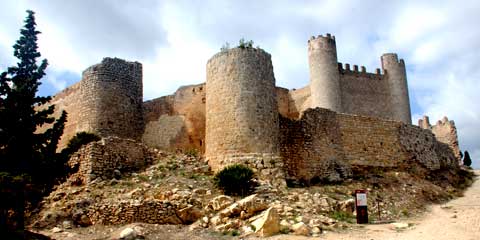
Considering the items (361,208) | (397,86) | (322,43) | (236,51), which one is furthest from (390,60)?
(361,208)

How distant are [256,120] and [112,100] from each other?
25.2 feet

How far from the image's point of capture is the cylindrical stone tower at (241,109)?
16078 millimetres

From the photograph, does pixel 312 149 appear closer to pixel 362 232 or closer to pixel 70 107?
pixel 362 232

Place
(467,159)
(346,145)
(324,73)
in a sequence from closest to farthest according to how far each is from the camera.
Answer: (346,145) → (324,73) → (467,159)

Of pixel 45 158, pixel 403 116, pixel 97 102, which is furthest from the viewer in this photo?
pixel 403 116

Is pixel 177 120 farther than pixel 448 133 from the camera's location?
No

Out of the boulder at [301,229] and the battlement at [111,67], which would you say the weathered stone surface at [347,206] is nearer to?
the boulder at [301,229]

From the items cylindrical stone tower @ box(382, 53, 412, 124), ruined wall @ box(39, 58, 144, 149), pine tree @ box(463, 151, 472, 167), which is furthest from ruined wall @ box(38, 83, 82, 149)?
pine tree @ box(463, 151, 472, 167)

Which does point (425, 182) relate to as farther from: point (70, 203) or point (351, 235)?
point (70, 203)

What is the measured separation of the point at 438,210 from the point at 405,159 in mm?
5937

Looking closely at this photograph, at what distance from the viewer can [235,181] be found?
570 inches

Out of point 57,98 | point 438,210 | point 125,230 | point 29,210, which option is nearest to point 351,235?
point 125,230

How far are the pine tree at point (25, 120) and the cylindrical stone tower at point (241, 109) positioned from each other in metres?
4.86

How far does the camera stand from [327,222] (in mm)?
12523
